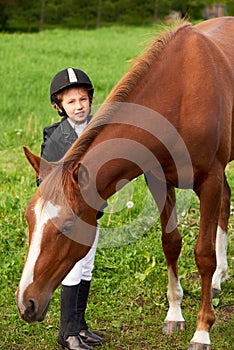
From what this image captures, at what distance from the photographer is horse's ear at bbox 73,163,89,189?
322 centimetres

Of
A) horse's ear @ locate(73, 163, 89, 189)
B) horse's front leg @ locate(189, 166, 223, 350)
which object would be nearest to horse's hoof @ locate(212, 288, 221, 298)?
horse's front leg @ locate(189, 166, 223, 350)

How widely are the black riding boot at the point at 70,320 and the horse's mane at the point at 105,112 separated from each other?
1011 millimetres

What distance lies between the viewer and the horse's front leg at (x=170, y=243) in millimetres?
4406

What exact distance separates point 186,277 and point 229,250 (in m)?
0.58

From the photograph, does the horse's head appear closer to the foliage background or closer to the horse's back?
the horse's back

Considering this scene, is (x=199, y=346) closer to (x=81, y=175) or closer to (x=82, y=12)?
(x=81, y=175)

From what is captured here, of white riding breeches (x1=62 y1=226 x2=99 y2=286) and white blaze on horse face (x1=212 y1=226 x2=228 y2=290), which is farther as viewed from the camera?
white blaze on horse face (x1=212 y1=226 x2=228 y2=290)

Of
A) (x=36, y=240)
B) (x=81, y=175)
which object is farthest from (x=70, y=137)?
(x=36, y=240)

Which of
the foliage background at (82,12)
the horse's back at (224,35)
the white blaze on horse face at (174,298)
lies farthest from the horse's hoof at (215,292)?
the foliage background at (82,12)

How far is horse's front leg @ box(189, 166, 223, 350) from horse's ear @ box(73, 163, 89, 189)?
985 mm

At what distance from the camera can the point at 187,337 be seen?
4316mm

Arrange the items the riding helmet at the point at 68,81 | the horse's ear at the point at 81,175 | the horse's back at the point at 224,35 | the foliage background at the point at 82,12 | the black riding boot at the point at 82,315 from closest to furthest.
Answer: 1. the horse's ear at the point at 81,175
2. the riding helmet at the point at 68,81
3. the black riding boot at the point at 82,315
4. the horse's back at the point at 224,35
5. the foliage background at the point at 82,12

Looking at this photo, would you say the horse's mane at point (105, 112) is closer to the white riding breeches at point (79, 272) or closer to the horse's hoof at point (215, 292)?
the white riding breeches at point (79, 272)

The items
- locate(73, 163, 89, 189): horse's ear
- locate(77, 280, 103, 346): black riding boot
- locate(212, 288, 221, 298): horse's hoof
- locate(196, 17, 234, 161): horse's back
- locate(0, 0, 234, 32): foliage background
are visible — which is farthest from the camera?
locate(0, 0, 234, 32): foliage background
